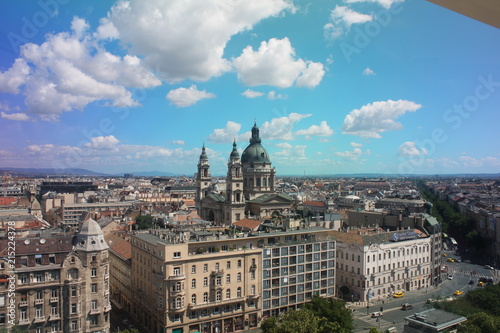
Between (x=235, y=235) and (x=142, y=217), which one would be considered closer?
(x=235, y=235)

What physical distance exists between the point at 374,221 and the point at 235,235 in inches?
1894

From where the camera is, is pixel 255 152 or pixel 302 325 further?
pixel 255 152

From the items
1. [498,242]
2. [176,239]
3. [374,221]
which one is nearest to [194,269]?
[176,239]

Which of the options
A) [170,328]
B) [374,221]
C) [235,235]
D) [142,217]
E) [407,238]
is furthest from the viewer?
[142,217]

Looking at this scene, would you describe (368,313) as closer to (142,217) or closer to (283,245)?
(283,245)

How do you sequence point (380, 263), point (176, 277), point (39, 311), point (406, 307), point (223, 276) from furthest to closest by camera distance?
point (380, 263), point (406, 307), point (223, 276), point (176, 277), point (39, 311)

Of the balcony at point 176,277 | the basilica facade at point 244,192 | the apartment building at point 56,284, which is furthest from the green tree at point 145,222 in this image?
the apartment building at point 56,284

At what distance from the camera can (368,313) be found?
210ft

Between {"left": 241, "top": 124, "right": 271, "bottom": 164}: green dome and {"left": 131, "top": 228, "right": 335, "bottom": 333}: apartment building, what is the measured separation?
55.4 meters

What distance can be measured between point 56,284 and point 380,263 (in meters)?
50.8

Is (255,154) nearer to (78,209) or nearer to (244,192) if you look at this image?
(244,192)

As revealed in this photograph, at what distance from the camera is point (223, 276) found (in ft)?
183

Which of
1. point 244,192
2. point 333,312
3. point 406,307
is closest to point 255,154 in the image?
point 244,192

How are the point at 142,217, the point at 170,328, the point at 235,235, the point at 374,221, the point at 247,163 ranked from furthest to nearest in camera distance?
the point at 247,163
the point at 142,217
the point at 374,221
the point at 235,235
the point at 170,328
